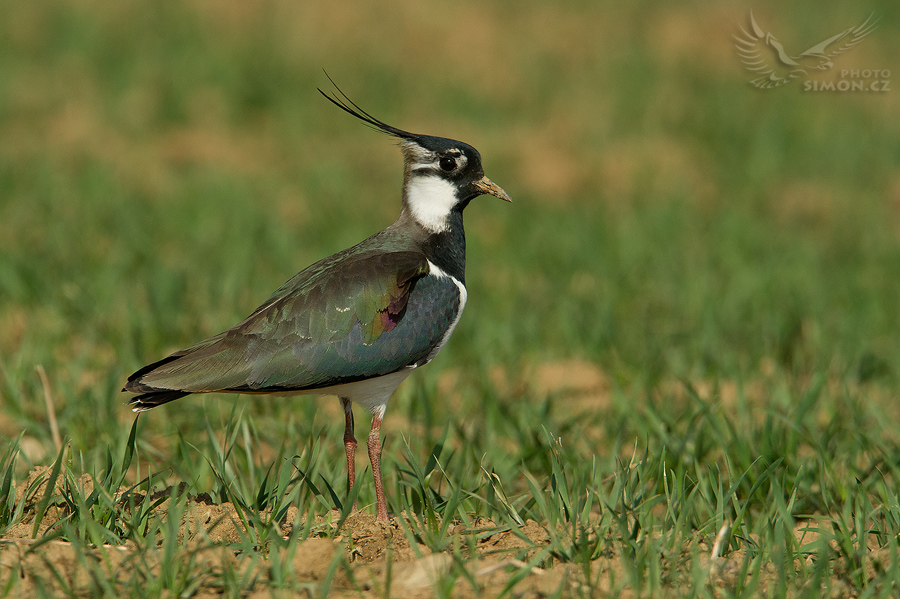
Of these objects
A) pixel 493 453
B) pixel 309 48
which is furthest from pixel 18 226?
pixel 309 48

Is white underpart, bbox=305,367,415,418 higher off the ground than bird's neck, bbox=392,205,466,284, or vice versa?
bird's neck, bbox=392,205,466,284

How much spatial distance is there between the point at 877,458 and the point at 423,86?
31.0 ft

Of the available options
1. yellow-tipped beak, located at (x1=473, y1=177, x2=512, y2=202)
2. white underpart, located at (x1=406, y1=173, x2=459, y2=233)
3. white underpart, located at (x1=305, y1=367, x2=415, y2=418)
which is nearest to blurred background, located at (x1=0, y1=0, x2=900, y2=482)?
white underpart, located at (x1=305, y1=367, x2=415, y2=418)

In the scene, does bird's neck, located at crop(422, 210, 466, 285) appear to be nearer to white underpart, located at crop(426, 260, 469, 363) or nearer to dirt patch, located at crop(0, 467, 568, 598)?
white underpart, located at crop(426, 260, 469, 363)

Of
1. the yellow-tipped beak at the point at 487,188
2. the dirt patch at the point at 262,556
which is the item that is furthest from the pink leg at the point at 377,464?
the yellow-tipped beak at the point at 487,188

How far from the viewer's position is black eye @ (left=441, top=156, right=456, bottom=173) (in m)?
4.16

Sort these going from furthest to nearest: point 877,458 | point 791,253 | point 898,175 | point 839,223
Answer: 1. point 898,175
2. point 839,223
3. point 791,253
4. point 877,458

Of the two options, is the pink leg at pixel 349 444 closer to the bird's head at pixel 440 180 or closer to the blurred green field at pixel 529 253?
the blurred green field at pixel 529 253

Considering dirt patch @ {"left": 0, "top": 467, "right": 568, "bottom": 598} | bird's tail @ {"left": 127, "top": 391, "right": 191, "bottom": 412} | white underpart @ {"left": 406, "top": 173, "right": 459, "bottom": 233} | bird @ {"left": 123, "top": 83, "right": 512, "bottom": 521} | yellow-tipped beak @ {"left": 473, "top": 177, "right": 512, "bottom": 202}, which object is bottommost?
dirt patch @ {"left": 0, "top": 467, "right": 568, "bottom": 598}

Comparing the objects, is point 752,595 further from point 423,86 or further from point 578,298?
point 423,86

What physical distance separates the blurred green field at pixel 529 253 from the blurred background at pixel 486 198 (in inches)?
1.5

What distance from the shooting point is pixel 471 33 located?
551 inches

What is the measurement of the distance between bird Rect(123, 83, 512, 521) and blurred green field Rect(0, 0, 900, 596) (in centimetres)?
34

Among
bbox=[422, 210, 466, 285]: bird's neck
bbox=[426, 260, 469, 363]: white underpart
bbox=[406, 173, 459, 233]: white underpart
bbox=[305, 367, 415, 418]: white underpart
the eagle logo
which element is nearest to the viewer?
bbox=[305, 367, 415, 418]: white underpart
